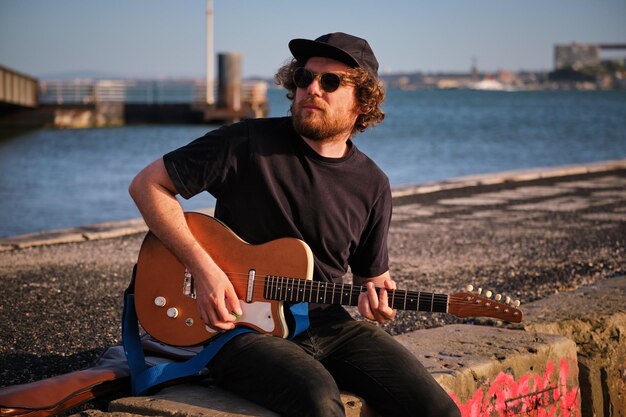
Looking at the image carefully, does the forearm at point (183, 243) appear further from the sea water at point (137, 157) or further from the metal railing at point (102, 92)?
the metal railing at point (102, 92)

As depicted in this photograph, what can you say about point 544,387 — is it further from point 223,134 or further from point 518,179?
point 518,179

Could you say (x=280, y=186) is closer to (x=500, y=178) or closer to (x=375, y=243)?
(x=375, y=243)

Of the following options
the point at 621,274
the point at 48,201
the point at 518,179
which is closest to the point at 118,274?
the point at 621,274

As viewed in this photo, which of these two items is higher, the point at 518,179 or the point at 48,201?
the point at 518,179

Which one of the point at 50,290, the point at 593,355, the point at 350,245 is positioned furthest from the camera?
the point at 50,290

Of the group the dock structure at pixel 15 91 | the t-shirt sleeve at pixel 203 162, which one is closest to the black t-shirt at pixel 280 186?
the t-shirt sleeve at pixel 203 162

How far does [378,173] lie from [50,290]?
311 centimetres

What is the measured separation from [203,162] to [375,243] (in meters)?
0.81

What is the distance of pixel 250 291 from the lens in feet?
12.1

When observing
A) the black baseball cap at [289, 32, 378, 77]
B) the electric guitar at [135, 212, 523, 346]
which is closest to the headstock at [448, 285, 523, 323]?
the electric guitar at [135, 212, 523, 346]

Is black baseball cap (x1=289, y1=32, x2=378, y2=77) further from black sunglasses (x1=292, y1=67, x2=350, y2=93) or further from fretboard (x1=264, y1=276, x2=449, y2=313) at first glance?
fretboard (x1=264, y1=276, x2=449, y2=313)

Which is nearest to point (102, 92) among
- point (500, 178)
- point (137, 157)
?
point (137, 157)

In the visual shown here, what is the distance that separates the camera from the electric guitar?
3.64 m

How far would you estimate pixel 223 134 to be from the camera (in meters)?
3.83
